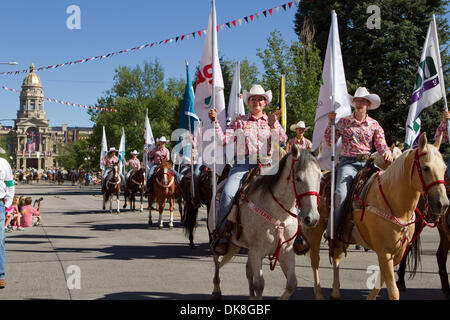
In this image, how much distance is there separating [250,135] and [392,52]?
26.4 metres

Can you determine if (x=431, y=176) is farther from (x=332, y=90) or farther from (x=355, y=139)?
(x=332, y=90)

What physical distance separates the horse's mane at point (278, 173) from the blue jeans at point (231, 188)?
37 cm

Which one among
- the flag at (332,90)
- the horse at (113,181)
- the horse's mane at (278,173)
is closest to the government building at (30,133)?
the horse at (113,181)

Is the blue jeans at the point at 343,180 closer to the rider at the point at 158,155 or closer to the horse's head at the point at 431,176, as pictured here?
the horse's head at the point at 431,176

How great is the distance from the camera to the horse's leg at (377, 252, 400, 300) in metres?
5.73

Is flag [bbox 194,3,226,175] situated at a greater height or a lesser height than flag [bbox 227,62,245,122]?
lesser

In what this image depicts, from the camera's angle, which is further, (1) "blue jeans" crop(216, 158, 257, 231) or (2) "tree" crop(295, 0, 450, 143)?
(2) "tree" crop(295, 0, 450, 143)

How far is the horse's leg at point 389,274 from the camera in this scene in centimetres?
573

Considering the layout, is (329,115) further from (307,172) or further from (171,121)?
(171,121)

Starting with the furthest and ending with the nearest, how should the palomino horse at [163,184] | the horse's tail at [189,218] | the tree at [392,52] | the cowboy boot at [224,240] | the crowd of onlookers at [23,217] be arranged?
the tree at [392,52], the crowd of onlookers at [23,217], the palomino horse at [163,184], the horse's tail at [189,218], the cowboy boot at [224,240]

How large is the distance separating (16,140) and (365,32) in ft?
586

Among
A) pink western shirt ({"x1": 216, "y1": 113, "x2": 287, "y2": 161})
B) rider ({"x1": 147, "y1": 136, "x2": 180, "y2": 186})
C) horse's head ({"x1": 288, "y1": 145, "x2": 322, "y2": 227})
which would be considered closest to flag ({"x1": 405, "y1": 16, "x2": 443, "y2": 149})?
pink western shirt ({"x1": 216, "y1": 113, "x2": 287, "y2": 161})

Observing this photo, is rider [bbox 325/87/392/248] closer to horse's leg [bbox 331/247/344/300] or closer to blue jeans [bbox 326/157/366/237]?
blue jeans [bbox 326/157/366/237]
